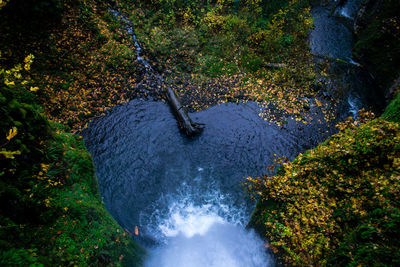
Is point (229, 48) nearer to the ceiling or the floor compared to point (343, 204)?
nearer to the ceiling

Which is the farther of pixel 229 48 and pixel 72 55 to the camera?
pixel 229 48

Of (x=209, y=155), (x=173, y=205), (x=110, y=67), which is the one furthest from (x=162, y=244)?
(x=110, y=67)

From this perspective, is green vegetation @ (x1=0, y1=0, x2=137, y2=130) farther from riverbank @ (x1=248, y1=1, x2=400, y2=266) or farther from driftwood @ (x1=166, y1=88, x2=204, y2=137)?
riverbank @ (x1=248, y1=1, x2=400, y2=266)

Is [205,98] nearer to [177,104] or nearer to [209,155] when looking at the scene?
[177,104]

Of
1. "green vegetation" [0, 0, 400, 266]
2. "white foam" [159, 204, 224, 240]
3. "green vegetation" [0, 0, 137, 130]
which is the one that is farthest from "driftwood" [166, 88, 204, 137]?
"white foam" [159, 204, 224, 240]

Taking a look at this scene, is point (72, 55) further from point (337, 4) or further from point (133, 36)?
point (337, 4)

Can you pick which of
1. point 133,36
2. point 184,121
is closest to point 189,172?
point 184,121
